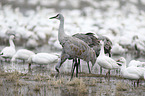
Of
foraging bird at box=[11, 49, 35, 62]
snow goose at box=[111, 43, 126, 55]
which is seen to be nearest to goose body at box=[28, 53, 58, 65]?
foraging bird at box=[11, 49, 35, 62]

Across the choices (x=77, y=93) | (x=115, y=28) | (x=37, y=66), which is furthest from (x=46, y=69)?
(x=115, y=28)

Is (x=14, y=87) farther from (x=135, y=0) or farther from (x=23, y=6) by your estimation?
(x=135, y=0)

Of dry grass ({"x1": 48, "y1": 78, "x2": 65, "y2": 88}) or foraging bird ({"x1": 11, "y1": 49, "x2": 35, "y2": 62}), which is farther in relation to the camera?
foraging bird ({"x1": 11, "y1": 49, "x2": 35, "y2": 62})

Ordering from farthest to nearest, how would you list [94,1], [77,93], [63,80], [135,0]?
1. [94,1]
2. [135,0]
3. [63,80]
4. [77,93]

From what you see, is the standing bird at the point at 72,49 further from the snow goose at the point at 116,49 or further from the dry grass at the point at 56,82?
the snow goose at the point at 116,49

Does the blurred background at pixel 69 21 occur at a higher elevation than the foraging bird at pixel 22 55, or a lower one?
higher

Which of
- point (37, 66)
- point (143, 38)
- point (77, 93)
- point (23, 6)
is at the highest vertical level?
point (23, 6)

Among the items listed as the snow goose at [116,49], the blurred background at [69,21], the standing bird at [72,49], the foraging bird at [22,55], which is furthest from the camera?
the blurred background at [69,21]

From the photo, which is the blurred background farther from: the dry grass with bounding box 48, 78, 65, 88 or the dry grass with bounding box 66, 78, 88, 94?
the dry grass with bounding box 66, 78, 88, 94

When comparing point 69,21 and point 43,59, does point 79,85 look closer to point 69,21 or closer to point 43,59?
point 43,59

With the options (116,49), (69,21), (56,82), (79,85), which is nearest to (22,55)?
(56,82)

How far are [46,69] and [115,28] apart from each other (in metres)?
11.8

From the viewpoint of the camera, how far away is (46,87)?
8.05 m

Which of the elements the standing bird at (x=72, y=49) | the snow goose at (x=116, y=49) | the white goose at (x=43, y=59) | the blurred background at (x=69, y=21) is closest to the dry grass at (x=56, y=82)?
the standing bird at (x=72, y=49)
